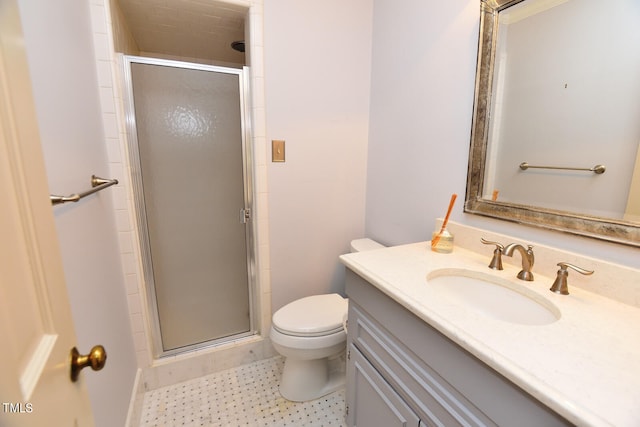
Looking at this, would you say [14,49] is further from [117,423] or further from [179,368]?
[179,368]

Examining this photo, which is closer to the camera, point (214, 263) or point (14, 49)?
point (14, 49)

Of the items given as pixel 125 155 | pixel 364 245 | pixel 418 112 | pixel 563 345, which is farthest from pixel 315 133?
pixel 563 345

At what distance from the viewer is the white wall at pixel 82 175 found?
2.59 ft

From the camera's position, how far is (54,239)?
1.57ft

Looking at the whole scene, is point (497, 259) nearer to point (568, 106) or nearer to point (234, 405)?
point (568, 106)

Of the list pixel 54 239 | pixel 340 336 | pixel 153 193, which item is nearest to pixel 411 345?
pixel 340 336

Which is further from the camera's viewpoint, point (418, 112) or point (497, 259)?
point (418, 112)

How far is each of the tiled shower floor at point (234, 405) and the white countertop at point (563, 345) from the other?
98cm

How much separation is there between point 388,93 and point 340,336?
1.38m

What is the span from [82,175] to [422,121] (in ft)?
4.82

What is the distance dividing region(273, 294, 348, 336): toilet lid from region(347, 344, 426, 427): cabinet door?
286 mm

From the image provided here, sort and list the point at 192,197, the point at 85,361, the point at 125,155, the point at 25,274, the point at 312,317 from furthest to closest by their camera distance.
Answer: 1. the point at 192,197
2. the point at 312,317
3. the point at 125,155
4. the point at 85,361
5. the point at 25,274

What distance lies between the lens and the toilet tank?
176 centimetres

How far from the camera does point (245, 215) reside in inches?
70.8
